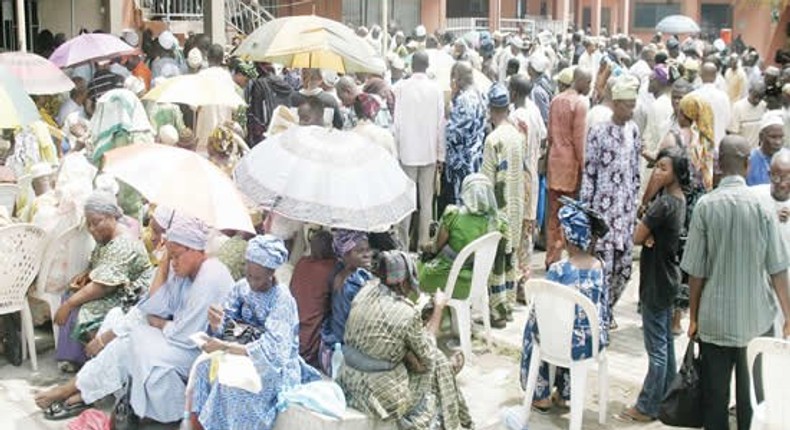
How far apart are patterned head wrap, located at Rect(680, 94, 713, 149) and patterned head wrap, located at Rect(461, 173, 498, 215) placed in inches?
90.2

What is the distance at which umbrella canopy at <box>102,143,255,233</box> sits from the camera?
17.9 ft

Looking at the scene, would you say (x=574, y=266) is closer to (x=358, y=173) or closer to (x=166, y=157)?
(x=358, y=173)

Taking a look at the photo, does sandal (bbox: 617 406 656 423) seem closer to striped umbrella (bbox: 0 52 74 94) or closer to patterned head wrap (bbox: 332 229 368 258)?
patterned head wrap (bbox: 332 229 368 258)

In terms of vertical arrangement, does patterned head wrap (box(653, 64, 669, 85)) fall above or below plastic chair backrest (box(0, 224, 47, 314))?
above

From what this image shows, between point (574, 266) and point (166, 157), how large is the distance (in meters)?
2.41

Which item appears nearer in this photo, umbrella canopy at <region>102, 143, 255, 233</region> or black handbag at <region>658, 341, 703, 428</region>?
umbrella canopy at <region>102, 143, 255, 233</region>

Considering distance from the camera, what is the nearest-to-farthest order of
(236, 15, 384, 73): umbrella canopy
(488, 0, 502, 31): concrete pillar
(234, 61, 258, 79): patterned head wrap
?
1. (236, 15, 384, 73): umbrella canopy
2. (234, 61, 258, 79): patterned head wrap
3. (488, 0, 502, 31): concrete pillar

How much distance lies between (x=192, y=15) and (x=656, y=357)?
49.4ft

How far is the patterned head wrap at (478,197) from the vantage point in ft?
22.9

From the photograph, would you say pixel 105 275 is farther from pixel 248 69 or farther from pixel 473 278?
pixel 248 69

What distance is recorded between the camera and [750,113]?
11.1 m

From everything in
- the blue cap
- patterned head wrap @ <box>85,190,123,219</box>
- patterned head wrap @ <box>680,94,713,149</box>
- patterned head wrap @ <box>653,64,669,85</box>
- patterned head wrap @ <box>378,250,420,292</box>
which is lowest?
patterned head wrap @ <box>378,250,420,292</box>

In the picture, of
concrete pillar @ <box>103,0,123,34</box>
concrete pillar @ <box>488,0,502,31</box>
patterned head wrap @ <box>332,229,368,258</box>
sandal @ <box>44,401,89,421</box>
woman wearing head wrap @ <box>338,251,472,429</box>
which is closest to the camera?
woman wearing head wrap @ <box>338,251,472,429</box>

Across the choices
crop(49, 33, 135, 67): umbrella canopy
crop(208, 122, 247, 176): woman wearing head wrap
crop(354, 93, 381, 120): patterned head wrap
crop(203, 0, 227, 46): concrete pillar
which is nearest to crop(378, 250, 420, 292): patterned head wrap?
crop(208, 122, 247, 176): woman wearing head wrap
